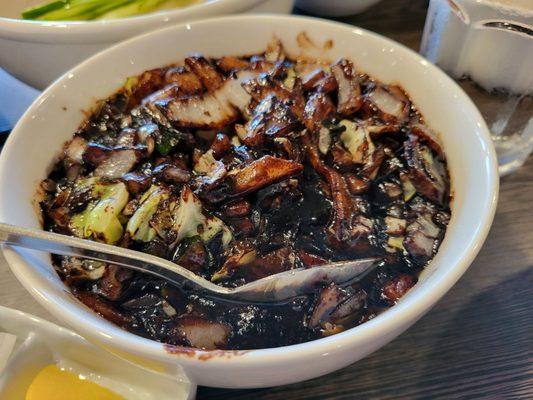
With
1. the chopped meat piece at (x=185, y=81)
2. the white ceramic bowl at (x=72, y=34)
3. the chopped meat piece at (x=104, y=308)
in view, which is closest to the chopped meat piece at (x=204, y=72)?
the chopped meat piece at (x=185, y=81)

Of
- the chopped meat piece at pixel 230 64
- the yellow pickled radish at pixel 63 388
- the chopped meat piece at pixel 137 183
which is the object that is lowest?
the yellow pickled radish at pixel 63 388

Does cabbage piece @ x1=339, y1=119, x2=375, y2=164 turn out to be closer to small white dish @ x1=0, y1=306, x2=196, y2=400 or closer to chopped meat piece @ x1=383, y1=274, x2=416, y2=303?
chopped meat piece @ x1=383, y1=274, x2=416, y2=303

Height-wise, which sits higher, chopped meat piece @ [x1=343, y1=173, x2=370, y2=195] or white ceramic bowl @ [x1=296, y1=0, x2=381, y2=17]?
white ceramic bowl @ [x1=296, y1=0, x2=381, y2=17]

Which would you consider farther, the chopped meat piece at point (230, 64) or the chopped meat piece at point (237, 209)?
the chopped meat piece at point (230, 64)

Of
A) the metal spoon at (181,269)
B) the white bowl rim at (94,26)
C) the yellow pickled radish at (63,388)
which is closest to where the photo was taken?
the metal spoon at (181,269)

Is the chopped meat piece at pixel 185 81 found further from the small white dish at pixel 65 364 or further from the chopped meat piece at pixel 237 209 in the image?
the small white dish at pixel 65 364

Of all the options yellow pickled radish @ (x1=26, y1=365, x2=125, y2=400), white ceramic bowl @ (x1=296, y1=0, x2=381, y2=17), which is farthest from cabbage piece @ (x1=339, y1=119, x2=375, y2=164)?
white ceramic bowl @ (x1=296, y1=0, x2=381, y2=17)

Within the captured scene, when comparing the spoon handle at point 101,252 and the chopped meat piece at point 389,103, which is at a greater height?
the chopped meat piece at point 389,103
